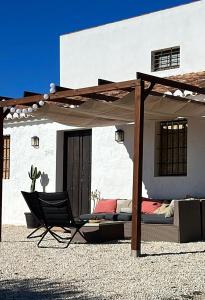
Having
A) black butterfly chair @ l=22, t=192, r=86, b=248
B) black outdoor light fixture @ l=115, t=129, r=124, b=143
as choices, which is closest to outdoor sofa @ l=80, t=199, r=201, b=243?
black butterfly chair @ l=22, t=192, r=86, b=248

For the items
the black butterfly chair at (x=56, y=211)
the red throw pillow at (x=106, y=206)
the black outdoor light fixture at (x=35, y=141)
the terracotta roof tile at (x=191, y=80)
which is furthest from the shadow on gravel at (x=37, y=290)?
the black outdoor light fixture at (x=35, y=141)

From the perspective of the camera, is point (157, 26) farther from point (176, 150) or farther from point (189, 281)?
point (189, 281)

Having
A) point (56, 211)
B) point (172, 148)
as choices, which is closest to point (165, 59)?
point (172, 148)

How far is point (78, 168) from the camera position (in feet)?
52.7

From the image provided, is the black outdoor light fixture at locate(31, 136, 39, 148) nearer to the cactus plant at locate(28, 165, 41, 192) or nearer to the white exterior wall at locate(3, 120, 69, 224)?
the white exterior wall at locate(3, 120, 69, 224)

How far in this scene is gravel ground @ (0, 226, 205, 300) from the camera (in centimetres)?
652

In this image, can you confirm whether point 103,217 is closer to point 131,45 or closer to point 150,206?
point 150,206

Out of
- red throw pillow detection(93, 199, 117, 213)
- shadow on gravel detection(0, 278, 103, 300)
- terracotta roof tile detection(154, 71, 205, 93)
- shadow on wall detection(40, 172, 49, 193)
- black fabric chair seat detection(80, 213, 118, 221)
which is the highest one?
terracotta roof tile detection(154, 71, 205, 93)

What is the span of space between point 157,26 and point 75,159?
4.97 meters

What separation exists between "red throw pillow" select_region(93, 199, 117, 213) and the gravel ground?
3065 millimetres

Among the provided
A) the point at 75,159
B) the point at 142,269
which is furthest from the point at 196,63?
the point at 142,269

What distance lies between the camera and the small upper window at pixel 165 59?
55.8ft

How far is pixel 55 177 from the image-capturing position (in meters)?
16.1

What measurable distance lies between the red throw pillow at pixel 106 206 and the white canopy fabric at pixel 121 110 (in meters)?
2.01
